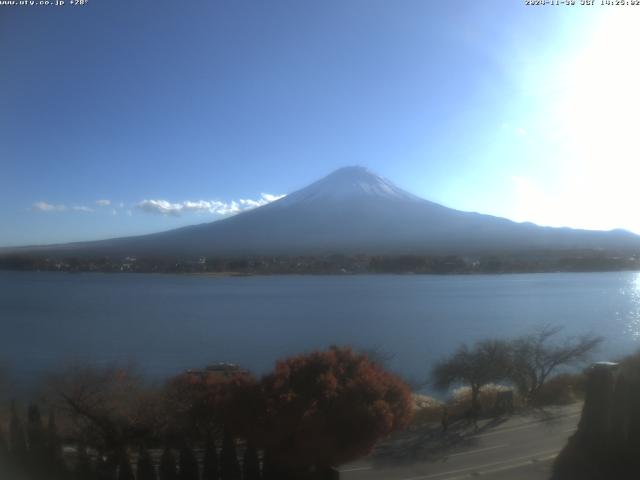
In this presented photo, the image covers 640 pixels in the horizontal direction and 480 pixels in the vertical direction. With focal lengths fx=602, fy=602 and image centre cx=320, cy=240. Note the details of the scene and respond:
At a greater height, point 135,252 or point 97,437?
point 135,252

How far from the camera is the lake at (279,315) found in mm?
9773

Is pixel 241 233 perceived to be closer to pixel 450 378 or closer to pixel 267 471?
pixel 450 378

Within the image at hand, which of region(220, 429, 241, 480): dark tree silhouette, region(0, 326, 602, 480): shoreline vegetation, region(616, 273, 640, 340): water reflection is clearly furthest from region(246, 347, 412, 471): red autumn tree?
region(616, 273, 640, 340): water reflection

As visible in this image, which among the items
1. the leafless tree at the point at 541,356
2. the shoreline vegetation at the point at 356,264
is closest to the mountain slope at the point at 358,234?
the shoreline vegetation at the point at 356,264

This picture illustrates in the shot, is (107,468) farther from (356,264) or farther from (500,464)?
(356,264)

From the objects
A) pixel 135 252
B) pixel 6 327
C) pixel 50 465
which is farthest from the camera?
pixel 135 252

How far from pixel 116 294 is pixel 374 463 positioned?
16.8 meters

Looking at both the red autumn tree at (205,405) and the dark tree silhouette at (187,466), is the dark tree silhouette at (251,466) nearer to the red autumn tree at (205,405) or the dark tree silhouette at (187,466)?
the red autumn tree at (205,405)

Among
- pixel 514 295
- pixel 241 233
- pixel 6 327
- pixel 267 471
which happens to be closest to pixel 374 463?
pixel 267 471

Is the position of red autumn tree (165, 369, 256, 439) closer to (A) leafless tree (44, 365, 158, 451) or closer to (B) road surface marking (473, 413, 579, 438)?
(A) leafless tree (44, 365, 158, 451)

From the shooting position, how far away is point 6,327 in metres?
12.7

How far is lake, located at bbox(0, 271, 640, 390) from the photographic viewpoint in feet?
32.1

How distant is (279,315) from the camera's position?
1455cm

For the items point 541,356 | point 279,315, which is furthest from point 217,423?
point 279,315
